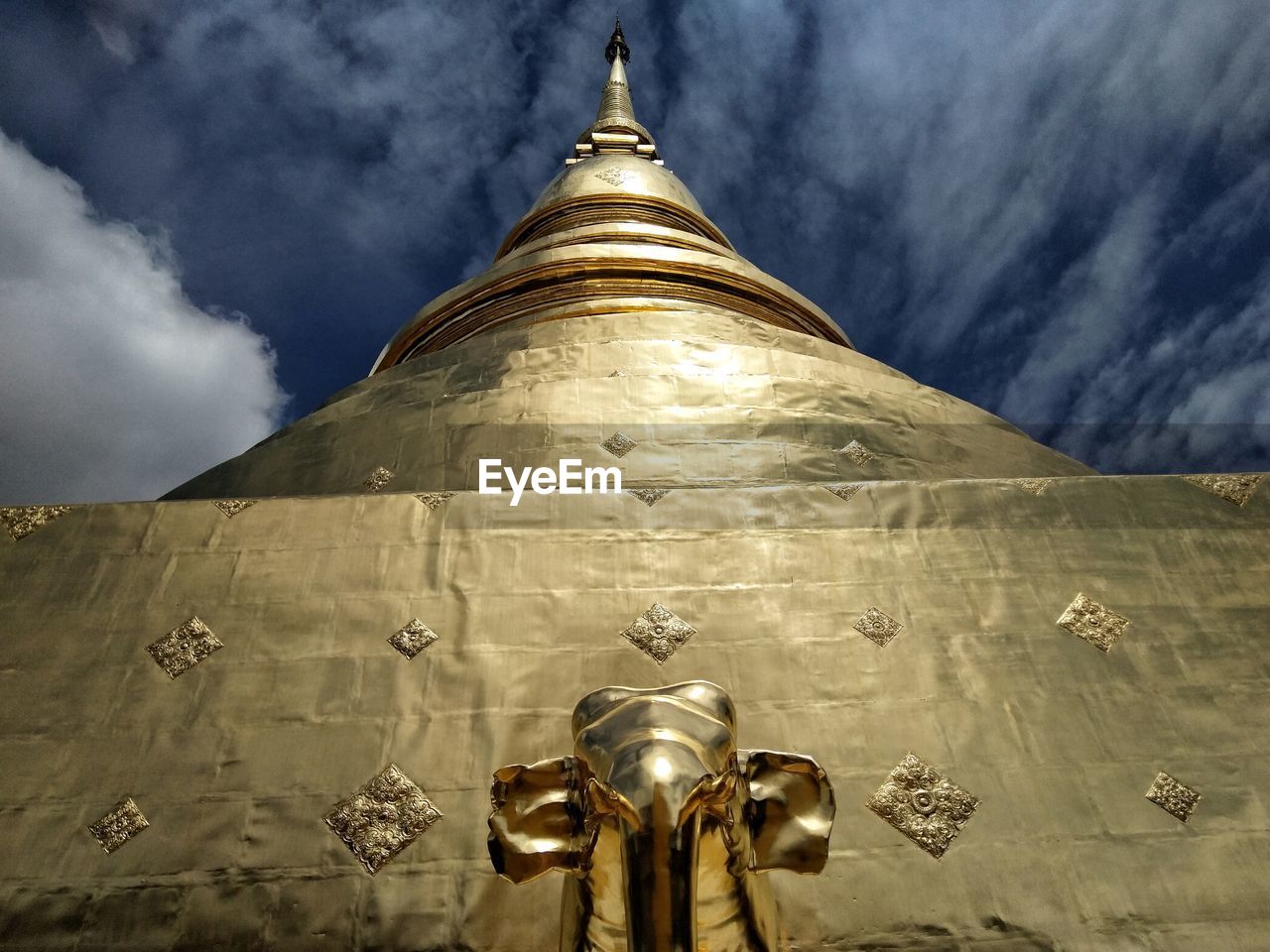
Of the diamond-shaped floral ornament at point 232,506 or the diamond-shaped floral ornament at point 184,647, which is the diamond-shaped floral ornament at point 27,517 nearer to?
the diamond-shaped floral ornament at point 232,506

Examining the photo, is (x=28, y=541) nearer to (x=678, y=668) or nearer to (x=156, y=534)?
(x=156, y=534)

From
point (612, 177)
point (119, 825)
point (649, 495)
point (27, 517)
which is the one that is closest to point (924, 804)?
point (649, 495)

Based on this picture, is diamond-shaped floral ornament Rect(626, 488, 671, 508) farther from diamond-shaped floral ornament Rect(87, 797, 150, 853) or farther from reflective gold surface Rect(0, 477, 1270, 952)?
diamond-shaped floral ornament Rect(87, 797, 150, 853)

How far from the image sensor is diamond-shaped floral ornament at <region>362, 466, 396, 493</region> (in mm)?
4301

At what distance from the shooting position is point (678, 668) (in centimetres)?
265

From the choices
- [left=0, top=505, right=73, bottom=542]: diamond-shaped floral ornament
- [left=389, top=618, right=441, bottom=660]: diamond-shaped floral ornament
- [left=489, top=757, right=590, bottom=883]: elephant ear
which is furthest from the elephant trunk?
[left=0, top=505, right=73, bottom=542]: diamond-shaped floral ornament

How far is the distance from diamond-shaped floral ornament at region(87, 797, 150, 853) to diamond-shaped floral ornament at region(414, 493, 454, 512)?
1.38m

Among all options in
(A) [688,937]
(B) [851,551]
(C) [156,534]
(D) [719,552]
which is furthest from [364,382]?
(A) [688,937]

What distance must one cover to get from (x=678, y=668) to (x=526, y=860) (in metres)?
1.14

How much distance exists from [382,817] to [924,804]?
64.0 inches

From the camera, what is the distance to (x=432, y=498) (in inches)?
125

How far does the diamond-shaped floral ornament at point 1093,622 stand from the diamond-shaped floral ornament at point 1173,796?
48cm

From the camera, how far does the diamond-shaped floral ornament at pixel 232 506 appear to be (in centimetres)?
317

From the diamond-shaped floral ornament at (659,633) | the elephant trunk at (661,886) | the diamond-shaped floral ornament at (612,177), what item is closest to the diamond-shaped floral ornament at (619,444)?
the diamond-shaped floral ornament at (659,633)
